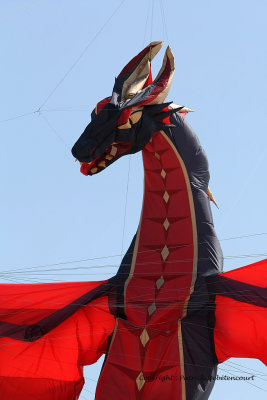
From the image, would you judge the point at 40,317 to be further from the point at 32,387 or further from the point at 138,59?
the point at 138,59

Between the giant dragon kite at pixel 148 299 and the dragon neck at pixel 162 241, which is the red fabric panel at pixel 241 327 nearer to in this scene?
the giant dragon kite at pixel 148 299

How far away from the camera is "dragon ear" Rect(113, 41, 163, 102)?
6035 millimetres

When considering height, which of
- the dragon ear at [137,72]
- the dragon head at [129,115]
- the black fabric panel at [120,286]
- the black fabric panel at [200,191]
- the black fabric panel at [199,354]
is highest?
the dragon ear at [137,72]

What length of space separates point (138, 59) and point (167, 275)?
1.88 m

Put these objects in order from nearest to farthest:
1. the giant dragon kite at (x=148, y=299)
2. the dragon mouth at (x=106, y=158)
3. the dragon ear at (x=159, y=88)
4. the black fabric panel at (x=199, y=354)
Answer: the black fabric panel at (x=199, y=354)
the giant dragon kite at (x=148, y=299)
the dragon ear at (x=159, y=88)
the dragon mouth at (x=106, y=158)

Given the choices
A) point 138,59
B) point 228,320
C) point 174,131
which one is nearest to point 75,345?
point 228,320

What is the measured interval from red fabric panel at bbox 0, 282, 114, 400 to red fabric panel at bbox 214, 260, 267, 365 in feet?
3.19

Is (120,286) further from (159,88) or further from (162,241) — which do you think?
(159,88)

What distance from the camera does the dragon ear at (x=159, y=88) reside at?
5.80 meters

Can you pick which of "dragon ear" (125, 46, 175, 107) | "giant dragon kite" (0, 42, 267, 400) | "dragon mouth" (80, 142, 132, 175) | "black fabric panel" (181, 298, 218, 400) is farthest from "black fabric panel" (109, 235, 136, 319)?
"dragon ear" (125, 46, 175, 107)

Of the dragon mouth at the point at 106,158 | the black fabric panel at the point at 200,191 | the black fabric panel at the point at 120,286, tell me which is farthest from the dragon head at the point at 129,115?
the black fabric panel at the point at 120,286

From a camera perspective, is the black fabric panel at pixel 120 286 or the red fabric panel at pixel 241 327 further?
the black fabric panel at pixel 120 286

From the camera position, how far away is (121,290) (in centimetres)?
618

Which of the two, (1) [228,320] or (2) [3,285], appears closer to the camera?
(1) [228,320]
